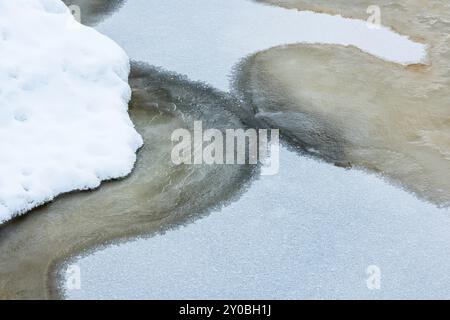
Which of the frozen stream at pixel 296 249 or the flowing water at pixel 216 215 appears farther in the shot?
the flowing water at pixel 216 215

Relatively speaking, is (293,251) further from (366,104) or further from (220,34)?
(220,34)

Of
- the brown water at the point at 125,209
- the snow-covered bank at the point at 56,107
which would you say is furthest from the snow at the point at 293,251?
the snow-covered bank at the point at 56,107

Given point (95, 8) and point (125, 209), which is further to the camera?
point (95, 8)

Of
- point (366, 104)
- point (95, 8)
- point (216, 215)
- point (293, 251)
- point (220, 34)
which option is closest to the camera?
point (293, 251)

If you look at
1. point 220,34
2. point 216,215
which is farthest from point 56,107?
point 220,34

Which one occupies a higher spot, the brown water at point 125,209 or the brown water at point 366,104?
the brown water at point 366,104

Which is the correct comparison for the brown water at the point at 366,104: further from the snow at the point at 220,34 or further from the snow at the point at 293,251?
the snow at the point at 293,251
